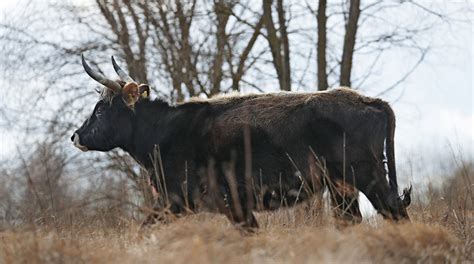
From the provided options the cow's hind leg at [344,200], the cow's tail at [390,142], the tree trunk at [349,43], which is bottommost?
the cow's hind leg at [344,200]

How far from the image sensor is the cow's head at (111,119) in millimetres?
12406

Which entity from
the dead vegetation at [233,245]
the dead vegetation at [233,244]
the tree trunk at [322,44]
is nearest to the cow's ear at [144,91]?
the dead vegetation at [233,244]

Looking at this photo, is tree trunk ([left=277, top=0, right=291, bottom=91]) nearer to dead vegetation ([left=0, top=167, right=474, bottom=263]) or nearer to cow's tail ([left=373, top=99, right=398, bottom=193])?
cow's tail ([left=373, top=99, right=398, bottom=193])

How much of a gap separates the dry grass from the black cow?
5.42 feet

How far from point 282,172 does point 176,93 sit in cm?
946

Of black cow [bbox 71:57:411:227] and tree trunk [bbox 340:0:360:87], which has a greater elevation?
tree trunk [bbox 340:0:360:87]

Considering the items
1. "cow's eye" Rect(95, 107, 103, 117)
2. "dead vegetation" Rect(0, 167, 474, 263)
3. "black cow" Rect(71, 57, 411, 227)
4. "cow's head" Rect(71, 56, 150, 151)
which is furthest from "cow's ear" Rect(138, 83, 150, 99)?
"dead vegetation" Rect(0, 167, 474, 263)

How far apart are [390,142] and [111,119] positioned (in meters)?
3.61

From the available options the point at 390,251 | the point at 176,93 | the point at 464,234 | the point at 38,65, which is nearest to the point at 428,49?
the point at 176,93

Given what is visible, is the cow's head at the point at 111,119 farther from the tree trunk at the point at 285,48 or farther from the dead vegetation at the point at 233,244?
the tree trunk at the point at 285,48

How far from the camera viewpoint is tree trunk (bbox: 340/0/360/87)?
18.8 metres

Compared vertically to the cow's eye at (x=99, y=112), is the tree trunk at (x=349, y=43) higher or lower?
higher

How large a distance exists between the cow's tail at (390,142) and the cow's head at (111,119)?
3.23 m

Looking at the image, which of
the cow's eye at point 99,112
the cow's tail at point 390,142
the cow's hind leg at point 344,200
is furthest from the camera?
the cow's eye at point 99,112
